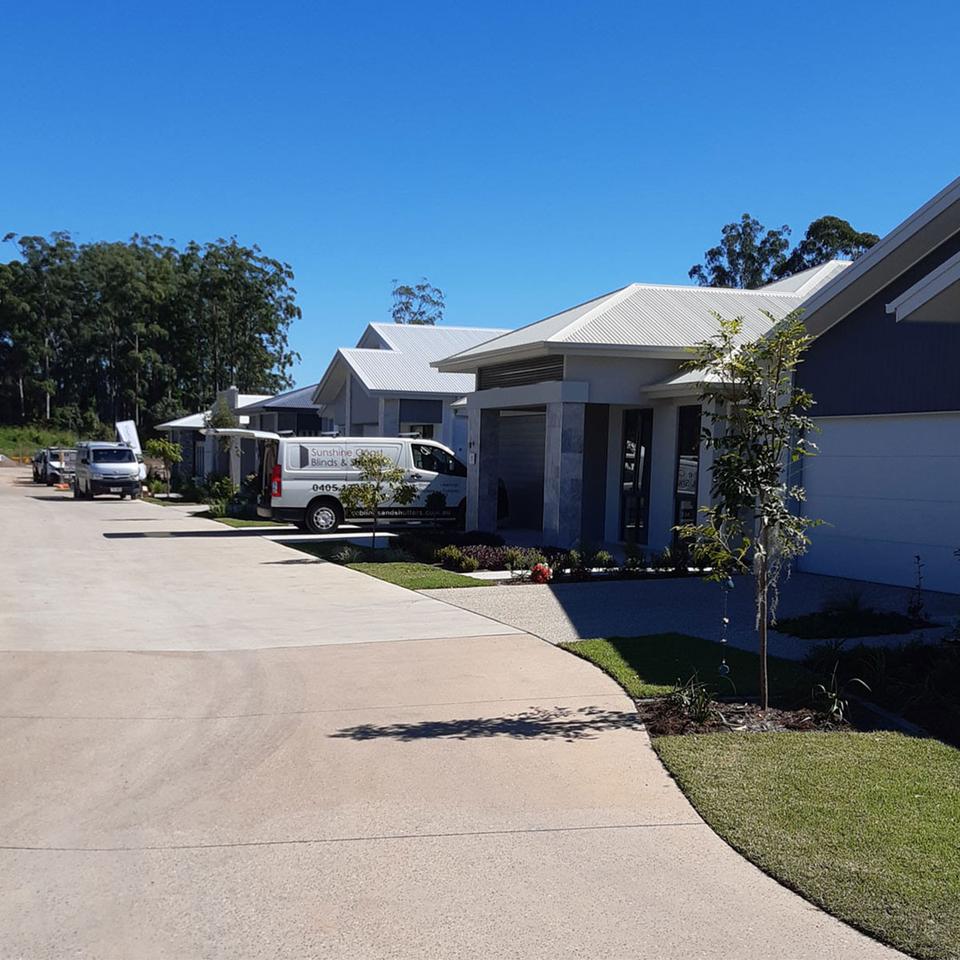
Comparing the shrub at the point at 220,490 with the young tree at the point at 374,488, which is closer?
the young tree at the point at 374,488

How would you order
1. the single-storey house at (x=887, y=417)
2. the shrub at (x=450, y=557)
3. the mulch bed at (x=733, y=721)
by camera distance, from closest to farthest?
the mulch bed at (x=733, y=721)
the single-storey house at (x=887, y=417)
the shrub at (x=450, y=557)

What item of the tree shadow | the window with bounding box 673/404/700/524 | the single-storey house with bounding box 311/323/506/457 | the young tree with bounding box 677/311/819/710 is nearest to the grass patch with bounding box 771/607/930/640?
the young tree with bounding box 677/311/819/710

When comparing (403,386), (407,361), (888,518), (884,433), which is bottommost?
(888,518)

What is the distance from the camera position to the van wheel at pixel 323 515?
2198 centimetres

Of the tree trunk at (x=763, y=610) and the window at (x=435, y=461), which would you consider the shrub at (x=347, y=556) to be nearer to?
the window at (x=435, y=461)

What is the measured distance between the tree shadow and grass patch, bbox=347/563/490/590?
21.9 feet

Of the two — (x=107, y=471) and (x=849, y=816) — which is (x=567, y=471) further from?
(x=107, y=471)

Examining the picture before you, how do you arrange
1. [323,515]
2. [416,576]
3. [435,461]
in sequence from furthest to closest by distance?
1. [435,461]
2. [323,515]
3. [416,576]

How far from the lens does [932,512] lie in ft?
42.1

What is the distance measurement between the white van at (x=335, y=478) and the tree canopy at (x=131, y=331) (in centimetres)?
5832

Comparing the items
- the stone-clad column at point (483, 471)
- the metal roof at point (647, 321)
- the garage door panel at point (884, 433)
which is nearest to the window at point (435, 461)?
the stone-clad column at point (483, 471)

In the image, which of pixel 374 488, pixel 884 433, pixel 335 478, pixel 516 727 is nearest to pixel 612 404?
pixel 374 488

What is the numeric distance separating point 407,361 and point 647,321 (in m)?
12.6

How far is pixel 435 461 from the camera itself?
2244 centimetres
